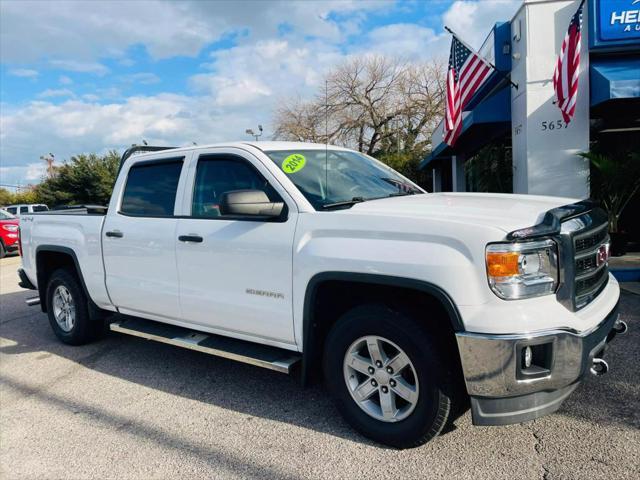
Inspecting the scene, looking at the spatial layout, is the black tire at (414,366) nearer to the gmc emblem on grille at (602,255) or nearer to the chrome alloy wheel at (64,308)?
the gmc emblem on grille at (602,255)

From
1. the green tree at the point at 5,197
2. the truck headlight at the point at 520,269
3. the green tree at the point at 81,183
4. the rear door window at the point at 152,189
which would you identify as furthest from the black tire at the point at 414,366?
the green tree at the point at 5,197

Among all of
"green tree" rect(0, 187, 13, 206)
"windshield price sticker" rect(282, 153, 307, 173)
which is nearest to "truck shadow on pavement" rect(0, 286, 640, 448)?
"windshield price sticker" rect(282, 153, 307, 173)

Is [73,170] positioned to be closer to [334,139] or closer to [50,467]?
[334,139]

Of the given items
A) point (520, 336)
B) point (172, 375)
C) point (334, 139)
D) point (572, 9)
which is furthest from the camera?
point (334, 139)

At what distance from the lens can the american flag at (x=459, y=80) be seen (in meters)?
10.6

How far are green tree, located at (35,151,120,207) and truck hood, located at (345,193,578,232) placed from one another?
4169 cm

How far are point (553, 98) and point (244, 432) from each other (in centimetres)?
929

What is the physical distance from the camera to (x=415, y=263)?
9.34 feet

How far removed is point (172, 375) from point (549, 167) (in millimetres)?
8472

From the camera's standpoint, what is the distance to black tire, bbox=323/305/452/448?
9.60 ft

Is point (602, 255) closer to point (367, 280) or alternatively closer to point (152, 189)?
point (367, 280)

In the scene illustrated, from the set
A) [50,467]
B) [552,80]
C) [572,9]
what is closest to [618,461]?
[50,467]

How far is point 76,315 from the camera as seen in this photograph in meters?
5.46

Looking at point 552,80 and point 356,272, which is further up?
point 552,80
